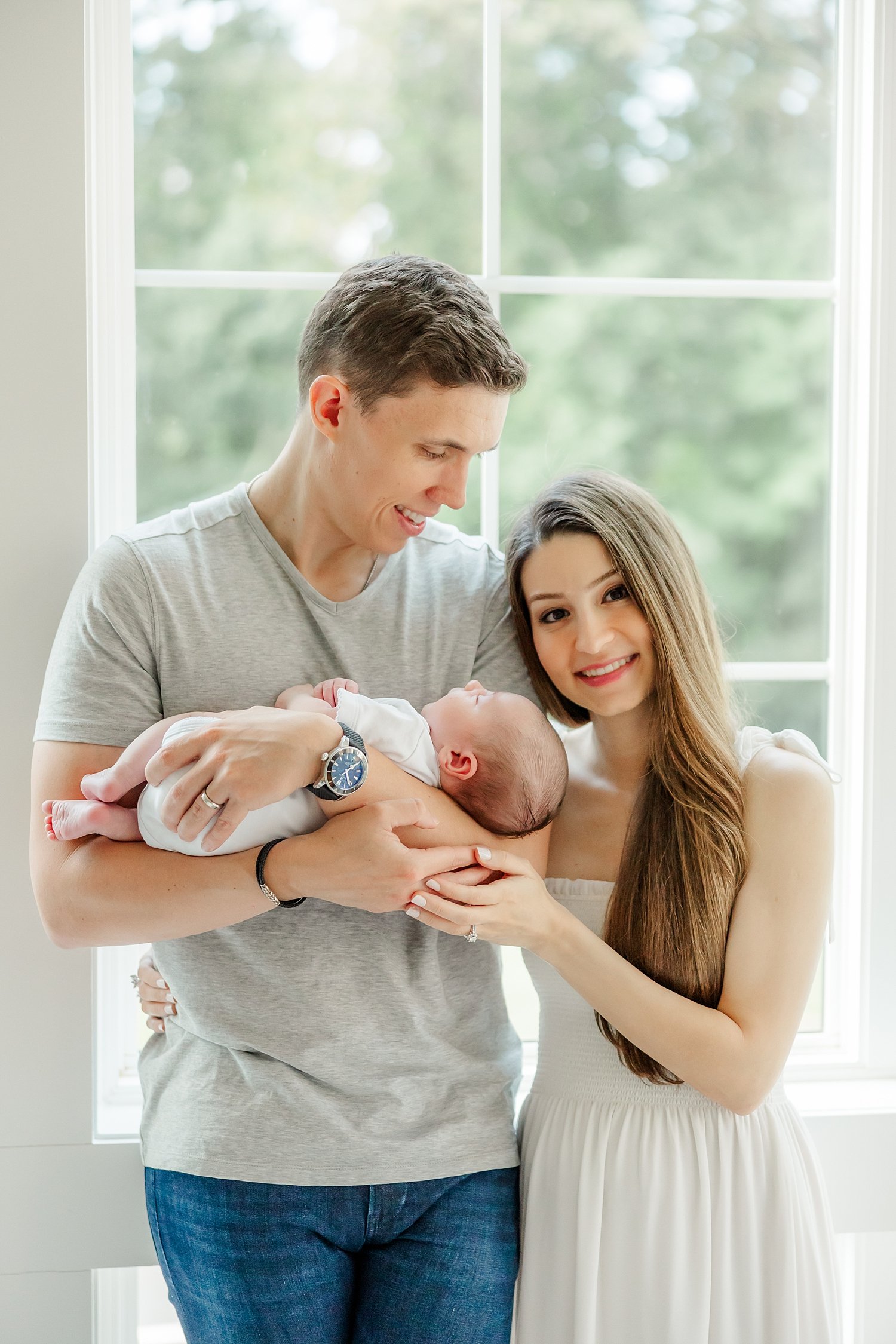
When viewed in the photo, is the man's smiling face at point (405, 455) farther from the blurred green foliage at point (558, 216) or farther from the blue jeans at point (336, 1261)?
the blue jeans at point (336, 1261)

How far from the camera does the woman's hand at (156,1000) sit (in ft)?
5.23

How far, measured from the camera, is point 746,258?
7.02 ft

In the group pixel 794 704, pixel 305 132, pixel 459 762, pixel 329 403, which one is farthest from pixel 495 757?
pixel 305 132

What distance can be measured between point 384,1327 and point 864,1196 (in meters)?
1.11

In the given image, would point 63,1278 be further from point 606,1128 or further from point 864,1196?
point 864,1196

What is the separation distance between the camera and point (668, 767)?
157 cm

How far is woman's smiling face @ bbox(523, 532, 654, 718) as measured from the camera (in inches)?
60.6

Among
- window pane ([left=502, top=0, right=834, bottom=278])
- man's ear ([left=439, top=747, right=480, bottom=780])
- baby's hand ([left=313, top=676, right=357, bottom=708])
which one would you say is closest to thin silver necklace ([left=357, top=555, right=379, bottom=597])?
baby's hand ([left=313, top=676, right=357, bottom=708])

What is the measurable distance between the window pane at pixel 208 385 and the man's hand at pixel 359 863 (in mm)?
963

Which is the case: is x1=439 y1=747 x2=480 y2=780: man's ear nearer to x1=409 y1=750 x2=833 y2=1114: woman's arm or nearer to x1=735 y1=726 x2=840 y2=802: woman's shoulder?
x1=409 y1=750 x2=833 y2=1114: woman's arm

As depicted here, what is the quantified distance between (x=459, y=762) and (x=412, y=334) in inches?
23.9

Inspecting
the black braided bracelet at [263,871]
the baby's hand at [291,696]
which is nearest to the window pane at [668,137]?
the baby's hand at [291,696]

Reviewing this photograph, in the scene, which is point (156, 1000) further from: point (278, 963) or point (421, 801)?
point (421, 801)

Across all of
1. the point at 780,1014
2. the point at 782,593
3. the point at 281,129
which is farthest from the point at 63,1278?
the point at 281,129
